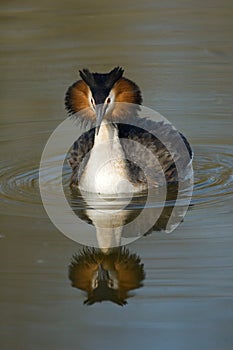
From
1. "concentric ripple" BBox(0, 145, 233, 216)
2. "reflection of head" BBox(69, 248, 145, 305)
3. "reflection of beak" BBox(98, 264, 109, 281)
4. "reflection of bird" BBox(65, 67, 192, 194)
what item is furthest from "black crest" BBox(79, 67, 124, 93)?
"reflection of beak" BBox(98, 264, 109, 281)

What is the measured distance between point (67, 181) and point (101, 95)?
0.88m

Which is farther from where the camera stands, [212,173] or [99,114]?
[212,173]

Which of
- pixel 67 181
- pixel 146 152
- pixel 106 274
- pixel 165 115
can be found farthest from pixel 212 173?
pixel 106 274

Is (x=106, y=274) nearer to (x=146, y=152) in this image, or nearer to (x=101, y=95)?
(x=101, y=95)

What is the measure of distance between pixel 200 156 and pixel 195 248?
204 centimetres

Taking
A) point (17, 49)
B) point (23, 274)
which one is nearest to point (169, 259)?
point (23, 274)

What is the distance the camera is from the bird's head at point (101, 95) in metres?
6.72

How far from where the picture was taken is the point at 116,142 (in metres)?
6.95

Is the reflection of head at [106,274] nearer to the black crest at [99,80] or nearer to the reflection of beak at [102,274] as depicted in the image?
the reflection of beak at [102,274]

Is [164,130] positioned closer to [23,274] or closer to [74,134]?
[74,134]

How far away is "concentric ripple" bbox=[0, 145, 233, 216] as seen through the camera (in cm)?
661

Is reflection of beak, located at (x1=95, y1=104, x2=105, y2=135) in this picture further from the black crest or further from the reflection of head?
the reflection of head

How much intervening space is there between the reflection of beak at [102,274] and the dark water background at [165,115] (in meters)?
0.20

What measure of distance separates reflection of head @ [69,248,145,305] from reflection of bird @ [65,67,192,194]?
1069 millimetres
